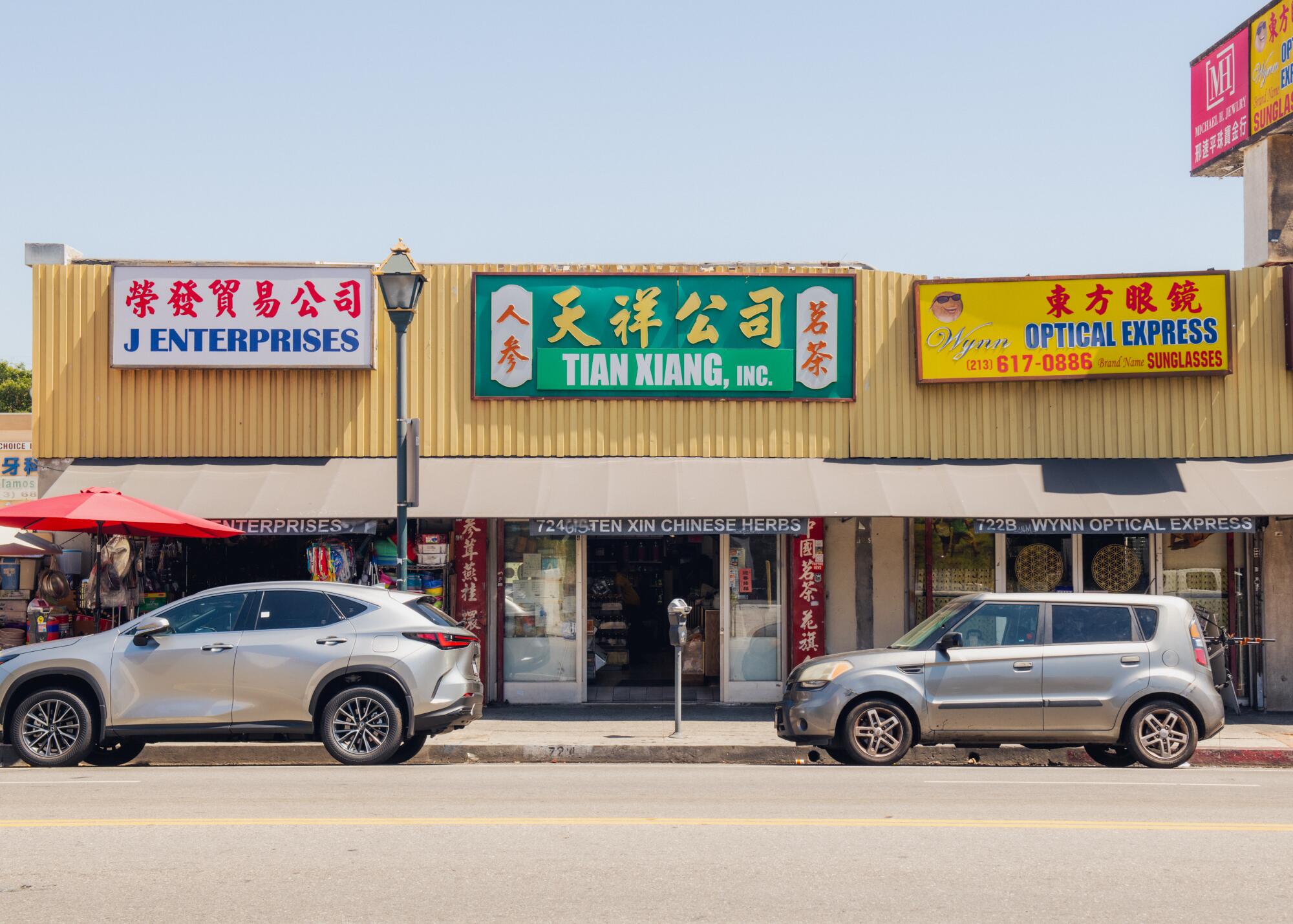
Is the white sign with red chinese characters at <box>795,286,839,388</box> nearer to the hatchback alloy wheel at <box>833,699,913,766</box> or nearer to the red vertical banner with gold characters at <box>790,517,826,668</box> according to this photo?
the red vertical banner with gold characters at <box>790,517,826,668</box>

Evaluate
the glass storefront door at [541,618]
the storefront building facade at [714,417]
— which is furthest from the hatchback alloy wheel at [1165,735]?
the glass storefront door at [541,618]

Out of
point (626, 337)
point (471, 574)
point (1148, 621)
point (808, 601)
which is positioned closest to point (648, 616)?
point (808, 601)

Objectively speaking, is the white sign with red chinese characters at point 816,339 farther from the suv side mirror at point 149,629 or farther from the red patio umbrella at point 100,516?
the suv side mirror at point 149,629

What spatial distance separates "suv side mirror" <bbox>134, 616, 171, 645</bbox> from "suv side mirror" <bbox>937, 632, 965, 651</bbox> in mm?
7036

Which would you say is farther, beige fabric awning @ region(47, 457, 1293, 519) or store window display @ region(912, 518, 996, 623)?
store window display @ region(912, 518, 996, 623)

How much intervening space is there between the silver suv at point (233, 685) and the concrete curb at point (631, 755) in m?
1.21

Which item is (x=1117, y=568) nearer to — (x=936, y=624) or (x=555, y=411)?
(x=936, y=624)

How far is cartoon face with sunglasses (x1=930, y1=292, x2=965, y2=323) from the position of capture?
1603 centimetres

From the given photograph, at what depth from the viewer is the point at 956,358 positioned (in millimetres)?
15977

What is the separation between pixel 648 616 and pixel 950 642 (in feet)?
23.5

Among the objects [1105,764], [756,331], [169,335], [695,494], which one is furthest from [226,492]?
[1105,764]

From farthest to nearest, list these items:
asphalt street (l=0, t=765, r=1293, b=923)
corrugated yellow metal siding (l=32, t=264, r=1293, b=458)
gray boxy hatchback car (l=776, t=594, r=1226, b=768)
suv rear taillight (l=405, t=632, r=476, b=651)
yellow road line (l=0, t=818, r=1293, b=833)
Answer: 1. corrugated yellow metal siding (l=32, t=264, r=1293, b=458)
2. gray boxy hatchback car (l=776, t=594, r=1226, b=768)
3. suv rear taillight (l=405, t=632, r=476, b=651)
4. yellow road line (l=0, t=818, r=1293, b=833)
5. asphalt street (l=0, t=765, r=1293, b=923)

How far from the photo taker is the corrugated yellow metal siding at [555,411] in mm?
15992

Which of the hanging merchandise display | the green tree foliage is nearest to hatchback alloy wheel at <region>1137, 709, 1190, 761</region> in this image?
the hanging merchandise display
